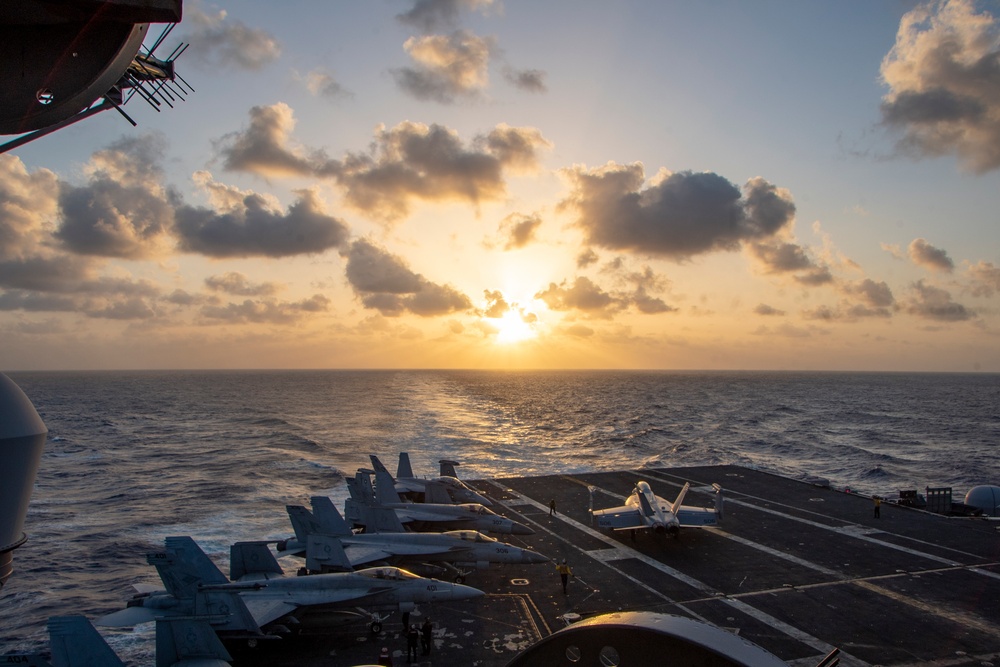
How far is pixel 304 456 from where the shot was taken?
85.9 metres

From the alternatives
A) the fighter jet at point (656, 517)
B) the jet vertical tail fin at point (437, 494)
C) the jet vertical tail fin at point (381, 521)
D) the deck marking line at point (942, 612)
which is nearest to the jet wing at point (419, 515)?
the jet vertical tail fin at point (381, 521)

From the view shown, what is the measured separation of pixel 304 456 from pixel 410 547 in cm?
5839

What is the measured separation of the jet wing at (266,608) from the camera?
81.1ft

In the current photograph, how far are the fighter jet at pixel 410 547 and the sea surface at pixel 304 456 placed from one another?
945 cm

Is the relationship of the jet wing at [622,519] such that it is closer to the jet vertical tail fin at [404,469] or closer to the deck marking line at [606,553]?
the deck marking line at [606,553]

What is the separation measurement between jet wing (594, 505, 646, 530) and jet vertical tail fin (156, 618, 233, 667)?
80.3ft

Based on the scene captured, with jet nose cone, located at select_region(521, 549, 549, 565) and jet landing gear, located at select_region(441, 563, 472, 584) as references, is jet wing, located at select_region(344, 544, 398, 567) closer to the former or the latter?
jet landing gear, located at select_region(441, 563, 472, 584)

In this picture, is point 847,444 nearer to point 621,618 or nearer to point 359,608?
point 359,608

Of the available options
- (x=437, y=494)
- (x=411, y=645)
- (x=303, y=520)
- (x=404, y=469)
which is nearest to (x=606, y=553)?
(x=437, y=494)

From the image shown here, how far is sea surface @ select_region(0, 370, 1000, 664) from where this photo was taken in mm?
42688

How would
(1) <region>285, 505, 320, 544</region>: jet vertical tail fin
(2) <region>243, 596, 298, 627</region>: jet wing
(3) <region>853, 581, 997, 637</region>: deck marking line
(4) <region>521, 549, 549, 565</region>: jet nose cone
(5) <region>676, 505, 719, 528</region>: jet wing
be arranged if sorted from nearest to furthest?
(2) <region>243, 596, 298, 627</region>: jet wing < (3) <region>853, 581, 997, 637</region>: deck marking line < (4) <region>521, 549, 549, 565</region>: jet nose cone < (1) <region>285, 505, 320, 544</region>: jet vertical tail fin < (5) <region>676, 505, 719, 528</region>: jet wing

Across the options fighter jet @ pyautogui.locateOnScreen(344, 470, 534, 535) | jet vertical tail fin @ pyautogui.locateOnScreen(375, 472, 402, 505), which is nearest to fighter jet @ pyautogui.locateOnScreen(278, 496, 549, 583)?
fighter jet @ pyautogui.locateOnScreen(344, 470, 534, 535)

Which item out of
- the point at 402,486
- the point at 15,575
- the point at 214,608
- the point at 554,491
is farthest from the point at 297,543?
the point at 554,491

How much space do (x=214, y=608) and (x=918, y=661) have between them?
90.7ft
